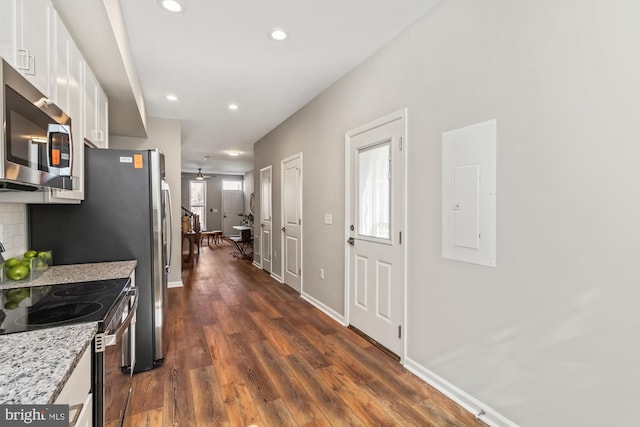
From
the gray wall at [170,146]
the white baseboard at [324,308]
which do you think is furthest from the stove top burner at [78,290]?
the gray wall at [170,146]

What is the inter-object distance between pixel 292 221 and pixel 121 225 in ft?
9.07

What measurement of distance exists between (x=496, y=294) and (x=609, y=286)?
54cm

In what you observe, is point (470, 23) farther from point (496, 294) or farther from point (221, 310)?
point (221, 310)

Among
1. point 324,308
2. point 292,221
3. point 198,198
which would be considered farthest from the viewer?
point 198,198

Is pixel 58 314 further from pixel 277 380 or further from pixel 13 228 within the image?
pixel 277 380

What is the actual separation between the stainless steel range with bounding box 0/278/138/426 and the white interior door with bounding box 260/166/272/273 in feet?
13.9

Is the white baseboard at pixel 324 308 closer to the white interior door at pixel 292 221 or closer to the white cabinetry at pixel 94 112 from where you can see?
the white interior door at pixel 292 221

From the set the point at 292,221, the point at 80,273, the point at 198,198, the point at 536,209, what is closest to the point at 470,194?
the point at 536,209

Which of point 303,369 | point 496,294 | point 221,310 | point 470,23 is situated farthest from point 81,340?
point 221,310

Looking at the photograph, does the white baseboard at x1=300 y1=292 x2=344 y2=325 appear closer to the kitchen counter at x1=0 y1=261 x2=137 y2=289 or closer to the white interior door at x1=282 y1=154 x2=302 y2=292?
the white interior door at x1=282 y1=154 x2=302 y2=292

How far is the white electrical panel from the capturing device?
1869mm

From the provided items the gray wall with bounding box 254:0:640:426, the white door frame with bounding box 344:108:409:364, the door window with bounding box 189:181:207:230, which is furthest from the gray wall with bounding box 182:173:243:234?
the gray wall with bounding box 254:0:640:426

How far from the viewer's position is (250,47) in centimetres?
280

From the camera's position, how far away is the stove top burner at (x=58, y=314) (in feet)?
3.90
